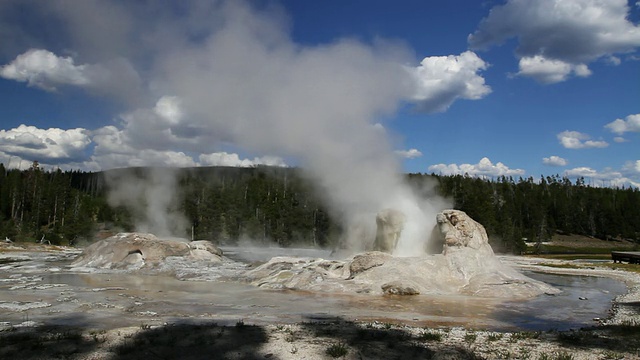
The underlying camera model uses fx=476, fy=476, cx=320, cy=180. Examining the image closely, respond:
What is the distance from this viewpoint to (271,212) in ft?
264

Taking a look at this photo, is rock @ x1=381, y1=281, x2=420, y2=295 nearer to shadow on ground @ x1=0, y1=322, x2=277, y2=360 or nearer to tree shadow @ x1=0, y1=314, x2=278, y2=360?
tree shadow @ x1=0, y1=314, x2=278, y2=360

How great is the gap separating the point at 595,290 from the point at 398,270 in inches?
405

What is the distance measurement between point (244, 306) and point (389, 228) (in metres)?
13.1

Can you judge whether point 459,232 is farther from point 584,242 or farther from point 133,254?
point 584,242

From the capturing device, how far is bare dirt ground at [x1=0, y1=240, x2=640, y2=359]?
840 cm

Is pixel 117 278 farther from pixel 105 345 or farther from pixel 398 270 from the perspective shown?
pixel 105 345

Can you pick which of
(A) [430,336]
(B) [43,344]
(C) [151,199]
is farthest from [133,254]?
(C) [151,199]

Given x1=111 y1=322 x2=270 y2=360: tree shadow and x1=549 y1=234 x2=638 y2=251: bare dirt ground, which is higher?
x1=549 y1=234 x2=638 y2=251: bare dirt ground

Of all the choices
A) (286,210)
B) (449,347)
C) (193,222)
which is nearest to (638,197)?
(286,210)

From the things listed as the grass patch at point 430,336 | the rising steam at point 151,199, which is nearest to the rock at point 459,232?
the grass patch at point 430,336

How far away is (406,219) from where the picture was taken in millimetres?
28391

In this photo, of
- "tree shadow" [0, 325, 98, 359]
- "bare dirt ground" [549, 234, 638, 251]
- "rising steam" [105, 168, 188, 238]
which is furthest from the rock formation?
"bare dirt ground" [549, 234, 638, 251]

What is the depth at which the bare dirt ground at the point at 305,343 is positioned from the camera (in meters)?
8.40

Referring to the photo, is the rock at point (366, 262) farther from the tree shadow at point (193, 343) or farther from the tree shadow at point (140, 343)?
the tree shadow at point (193, 343)
